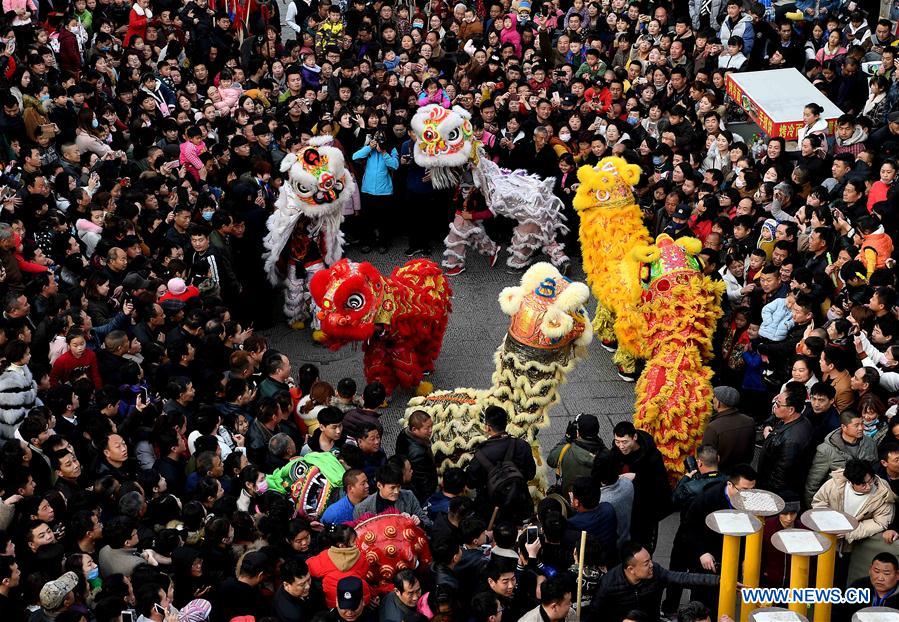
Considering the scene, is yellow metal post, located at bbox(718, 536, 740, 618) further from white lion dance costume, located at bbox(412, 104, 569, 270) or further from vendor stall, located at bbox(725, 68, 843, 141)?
vendor stall, located at bbox(725, 68, 843, 141)

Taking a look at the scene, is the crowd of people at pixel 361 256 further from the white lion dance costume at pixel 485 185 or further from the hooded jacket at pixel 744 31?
the white lion dance costume at pixel 485 185

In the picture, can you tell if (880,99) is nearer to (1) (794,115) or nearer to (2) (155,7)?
(1) (794,115)

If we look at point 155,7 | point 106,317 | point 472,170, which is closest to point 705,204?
point 472,170

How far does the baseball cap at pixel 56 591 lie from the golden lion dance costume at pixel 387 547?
4.50 ft

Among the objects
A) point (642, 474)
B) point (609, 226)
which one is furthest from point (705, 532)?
point (609, 226)

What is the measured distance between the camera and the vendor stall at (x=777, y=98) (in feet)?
35.8

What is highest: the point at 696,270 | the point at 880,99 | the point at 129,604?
the point at 880,99

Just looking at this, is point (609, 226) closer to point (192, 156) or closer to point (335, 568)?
point (192, 156)

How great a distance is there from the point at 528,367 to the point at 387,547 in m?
1.87

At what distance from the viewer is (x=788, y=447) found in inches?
265

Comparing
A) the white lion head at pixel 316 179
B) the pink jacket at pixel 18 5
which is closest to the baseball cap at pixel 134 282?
the white lion head at pixel 316 179

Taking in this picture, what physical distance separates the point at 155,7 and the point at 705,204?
26.3 feet

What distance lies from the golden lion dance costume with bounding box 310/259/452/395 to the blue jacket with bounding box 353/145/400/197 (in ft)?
7.10

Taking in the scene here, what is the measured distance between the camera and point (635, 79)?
12859mm
